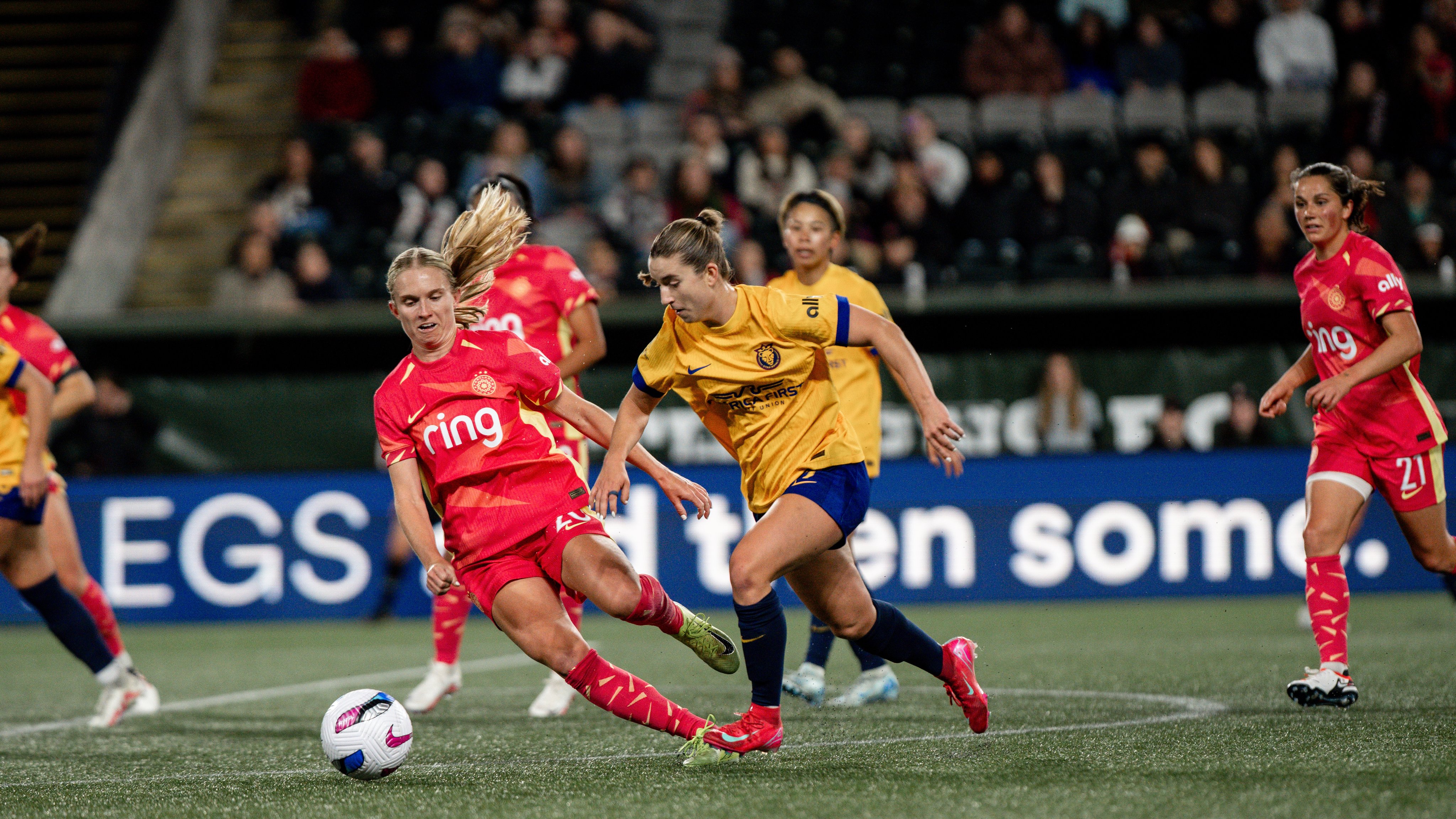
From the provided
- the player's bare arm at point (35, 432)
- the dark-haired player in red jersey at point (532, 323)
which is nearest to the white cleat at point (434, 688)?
the dark-haired player in red jersey at point (532, 323)

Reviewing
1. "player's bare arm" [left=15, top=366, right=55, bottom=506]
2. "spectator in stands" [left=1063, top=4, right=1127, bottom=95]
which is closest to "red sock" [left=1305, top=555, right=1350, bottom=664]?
"player's bare arm" [left=15, top=366, right=55, bottom=506]

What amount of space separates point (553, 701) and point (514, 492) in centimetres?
176

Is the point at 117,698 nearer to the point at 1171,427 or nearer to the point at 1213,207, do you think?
the point at 1171,427

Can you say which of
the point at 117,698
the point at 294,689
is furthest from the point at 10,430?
the point at 294,689

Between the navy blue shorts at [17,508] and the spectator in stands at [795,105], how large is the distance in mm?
8833

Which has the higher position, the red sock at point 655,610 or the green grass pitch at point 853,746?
the red sock at point 655,610

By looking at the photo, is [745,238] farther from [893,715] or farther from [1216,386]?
[893,715]

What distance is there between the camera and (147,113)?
15734mm

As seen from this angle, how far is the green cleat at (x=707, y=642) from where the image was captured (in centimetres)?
481

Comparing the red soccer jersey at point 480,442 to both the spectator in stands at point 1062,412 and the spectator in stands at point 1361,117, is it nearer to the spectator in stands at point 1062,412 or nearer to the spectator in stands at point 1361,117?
the spectator in stands at point 1062,412

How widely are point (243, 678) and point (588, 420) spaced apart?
412 centimetres

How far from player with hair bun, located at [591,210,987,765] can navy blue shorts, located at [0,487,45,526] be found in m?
2.77

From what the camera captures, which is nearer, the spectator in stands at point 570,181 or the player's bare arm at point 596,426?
the player's bare arm at point 596,426

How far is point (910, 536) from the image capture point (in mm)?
10938
